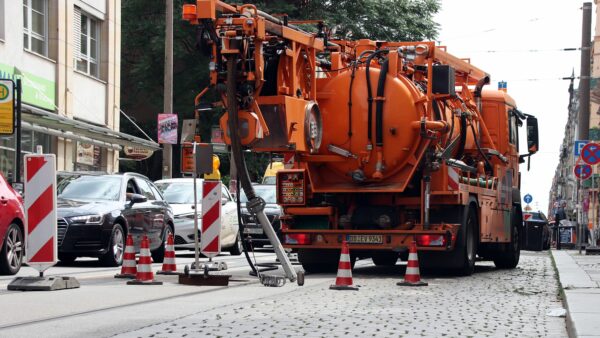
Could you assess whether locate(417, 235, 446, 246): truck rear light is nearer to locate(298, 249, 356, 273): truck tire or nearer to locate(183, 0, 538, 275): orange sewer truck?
locate(183, 0, 538, 275): orange sewer truck

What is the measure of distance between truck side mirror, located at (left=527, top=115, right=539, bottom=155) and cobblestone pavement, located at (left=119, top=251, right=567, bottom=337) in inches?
271

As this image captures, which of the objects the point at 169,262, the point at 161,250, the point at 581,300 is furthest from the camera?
the point at 161,250

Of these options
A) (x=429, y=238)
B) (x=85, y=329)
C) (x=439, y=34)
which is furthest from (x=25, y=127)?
(x=439, y=34)

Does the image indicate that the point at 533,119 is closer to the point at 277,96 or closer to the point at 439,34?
the point at 277,96

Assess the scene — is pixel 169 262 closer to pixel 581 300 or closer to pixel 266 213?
pixel 581 300

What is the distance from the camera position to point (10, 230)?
16391mm

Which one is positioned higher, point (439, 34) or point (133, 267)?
point (439, 34)

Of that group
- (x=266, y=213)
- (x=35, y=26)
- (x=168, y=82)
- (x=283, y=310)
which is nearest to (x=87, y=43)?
(x=35, y=26)

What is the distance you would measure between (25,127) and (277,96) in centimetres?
1576

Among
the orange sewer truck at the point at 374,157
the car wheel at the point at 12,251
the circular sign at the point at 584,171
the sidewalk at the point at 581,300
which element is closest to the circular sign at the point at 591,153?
the circular sign at the point at 584,171

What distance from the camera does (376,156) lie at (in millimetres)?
17219

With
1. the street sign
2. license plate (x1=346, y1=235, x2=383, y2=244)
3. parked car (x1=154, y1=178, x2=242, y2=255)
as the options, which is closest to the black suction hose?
license plate (x1=346, y1=235, x2=383, y2=244)

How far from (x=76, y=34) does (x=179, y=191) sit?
1220cm

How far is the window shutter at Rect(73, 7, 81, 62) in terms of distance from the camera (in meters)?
36.7
